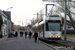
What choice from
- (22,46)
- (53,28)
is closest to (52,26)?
(53,28)

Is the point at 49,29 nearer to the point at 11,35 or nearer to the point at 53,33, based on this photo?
the point at 53,33

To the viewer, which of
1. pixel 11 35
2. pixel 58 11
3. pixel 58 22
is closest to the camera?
pixel 58 22

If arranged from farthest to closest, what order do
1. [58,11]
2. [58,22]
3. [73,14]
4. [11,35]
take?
[11,35] → [58,11] → [73,14] → [58,22]

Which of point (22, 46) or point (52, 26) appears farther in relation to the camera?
point (52, 26)

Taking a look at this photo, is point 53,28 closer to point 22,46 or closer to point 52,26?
point 52,26

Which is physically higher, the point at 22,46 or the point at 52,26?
the point at 52,26

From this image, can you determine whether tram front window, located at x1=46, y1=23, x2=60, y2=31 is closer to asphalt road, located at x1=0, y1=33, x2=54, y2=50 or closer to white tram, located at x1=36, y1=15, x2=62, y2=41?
white tram, located at x1=36, y1=15, x2=62, y2=41

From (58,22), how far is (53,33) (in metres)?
1.58

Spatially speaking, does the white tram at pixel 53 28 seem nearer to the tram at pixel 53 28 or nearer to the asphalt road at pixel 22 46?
the tram at pixel 53 28

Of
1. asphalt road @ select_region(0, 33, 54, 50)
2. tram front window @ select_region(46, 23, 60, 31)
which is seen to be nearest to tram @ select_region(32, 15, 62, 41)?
tram front window @ select_region(46, 23, 60, 31)

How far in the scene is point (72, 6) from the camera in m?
44.2

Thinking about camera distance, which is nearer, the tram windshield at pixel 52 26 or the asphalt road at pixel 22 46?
the asphalt road at pixel 22 46

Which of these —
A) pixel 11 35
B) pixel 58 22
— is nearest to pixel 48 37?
pixel 58 22

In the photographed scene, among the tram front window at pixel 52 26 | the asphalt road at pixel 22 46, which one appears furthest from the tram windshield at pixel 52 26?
the asphalt road at pixel 22 46
